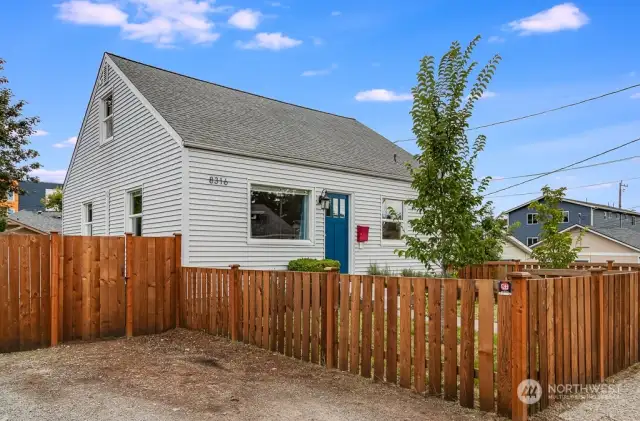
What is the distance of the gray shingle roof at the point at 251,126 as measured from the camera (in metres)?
10.9

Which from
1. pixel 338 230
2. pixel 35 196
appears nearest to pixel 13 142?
pixel 338 230

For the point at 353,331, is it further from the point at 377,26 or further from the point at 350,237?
the point at 377,26

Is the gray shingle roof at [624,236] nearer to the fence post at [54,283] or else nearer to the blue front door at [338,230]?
the blue front door at [338,230]

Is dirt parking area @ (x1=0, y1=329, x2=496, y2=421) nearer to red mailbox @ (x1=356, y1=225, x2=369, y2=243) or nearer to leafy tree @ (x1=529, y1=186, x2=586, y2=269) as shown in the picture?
leafy tree @ (x1=529, y1=186, x2=586, y2=269)

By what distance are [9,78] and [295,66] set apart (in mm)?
12783

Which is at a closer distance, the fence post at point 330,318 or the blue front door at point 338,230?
the fence post at point 330,318

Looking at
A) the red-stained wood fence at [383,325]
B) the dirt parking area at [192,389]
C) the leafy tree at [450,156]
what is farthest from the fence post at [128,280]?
the leafy tree at [450,156]

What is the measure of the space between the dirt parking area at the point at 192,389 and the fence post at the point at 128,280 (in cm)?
89

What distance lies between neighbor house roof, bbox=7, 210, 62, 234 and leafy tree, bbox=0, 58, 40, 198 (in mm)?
4443

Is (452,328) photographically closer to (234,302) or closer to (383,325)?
(383,325)

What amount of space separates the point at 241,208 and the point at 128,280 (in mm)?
3739

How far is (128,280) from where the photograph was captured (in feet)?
24.3

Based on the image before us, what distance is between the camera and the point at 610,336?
550 centimetres

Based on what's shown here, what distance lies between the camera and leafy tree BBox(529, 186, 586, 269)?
9594 mm
